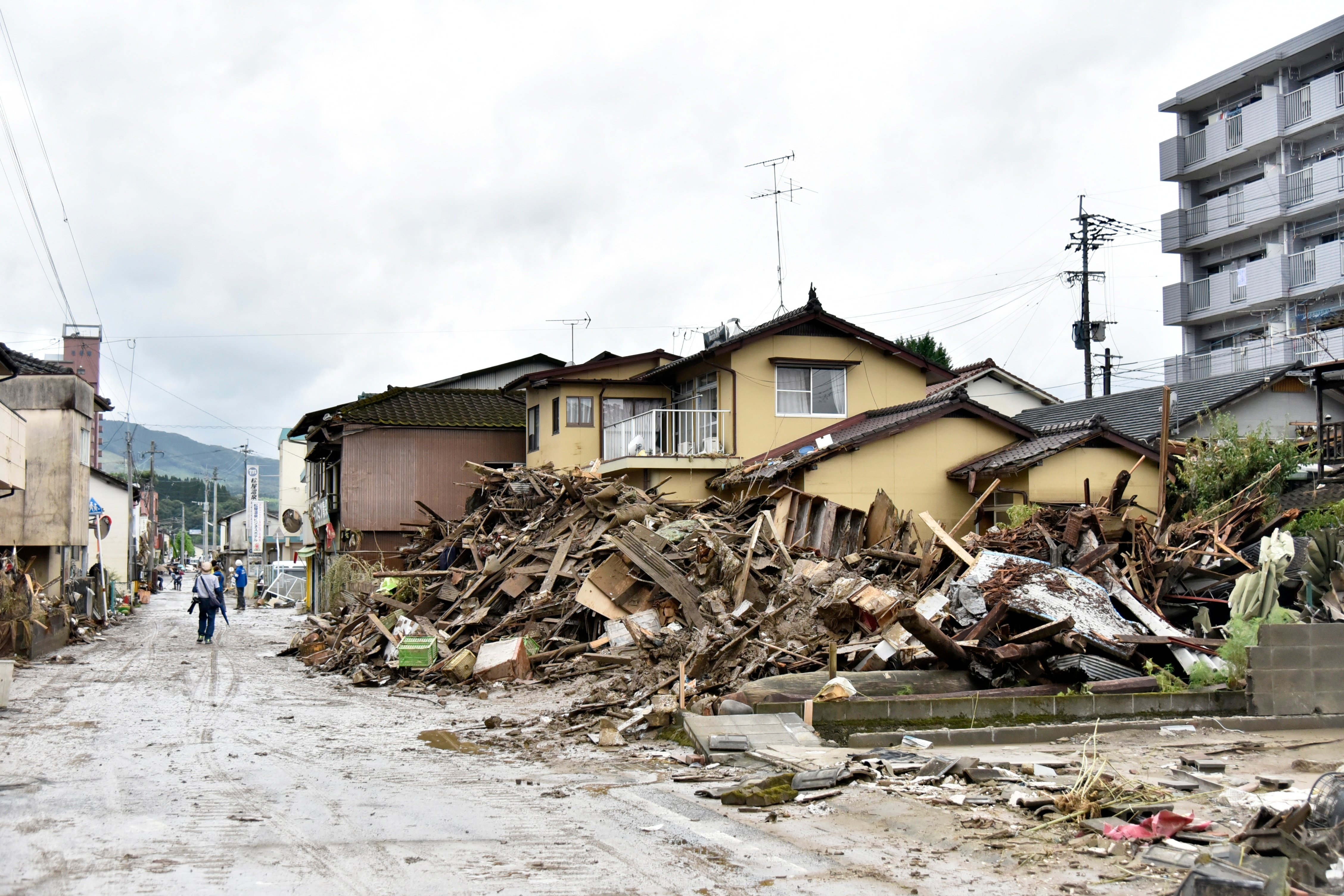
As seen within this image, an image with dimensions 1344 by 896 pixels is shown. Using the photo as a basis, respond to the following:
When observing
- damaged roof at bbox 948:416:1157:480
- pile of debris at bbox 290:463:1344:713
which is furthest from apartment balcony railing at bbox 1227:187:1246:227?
pile of debris at bbox 290:463:1344:713

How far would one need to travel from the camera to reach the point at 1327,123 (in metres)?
36.4

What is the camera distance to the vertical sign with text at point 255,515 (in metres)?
72.9

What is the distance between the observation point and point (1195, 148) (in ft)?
135

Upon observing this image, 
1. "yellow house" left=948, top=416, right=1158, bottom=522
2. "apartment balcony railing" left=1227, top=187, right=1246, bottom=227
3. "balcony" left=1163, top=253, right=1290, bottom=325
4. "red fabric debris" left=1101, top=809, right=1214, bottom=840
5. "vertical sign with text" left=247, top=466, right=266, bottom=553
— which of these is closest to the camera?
"red fabric debris" left=1101, top=809, right=1214, bottom=840

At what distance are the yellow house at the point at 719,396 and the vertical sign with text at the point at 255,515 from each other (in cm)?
4635

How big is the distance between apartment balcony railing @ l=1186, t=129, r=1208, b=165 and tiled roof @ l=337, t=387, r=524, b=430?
27.5 m

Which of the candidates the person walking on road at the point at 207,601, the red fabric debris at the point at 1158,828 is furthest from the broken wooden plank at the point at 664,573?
the person walking on road at the point at 207,601

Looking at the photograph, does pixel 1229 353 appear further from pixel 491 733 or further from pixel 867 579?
pixel 491 733

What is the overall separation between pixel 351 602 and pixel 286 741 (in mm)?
13987

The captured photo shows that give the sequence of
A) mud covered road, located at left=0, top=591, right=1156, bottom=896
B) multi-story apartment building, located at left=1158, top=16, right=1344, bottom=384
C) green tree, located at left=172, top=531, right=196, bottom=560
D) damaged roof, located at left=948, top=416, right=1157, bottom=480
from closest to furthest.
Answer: mud covered road, located at left=0, top=591, right=1156, bottom=896 < damaged roof, located at left=948, top=416, right=1157, bottom=480 < multi-story apartment building, located at left=1158, top=16, right=1344, bottom=384 < green tree, located at left=172, top=531, right=196, bottom=560

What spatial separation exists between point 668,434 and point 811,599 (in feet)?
48.3

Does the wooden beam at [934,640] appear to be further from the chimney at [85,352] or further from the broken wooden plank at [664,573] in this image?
the chimney at [85,352]

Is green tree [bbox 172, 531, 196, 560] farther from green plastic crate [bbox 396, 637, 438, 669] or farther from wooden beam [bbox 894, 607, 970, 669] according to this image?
wooden beam [bbox 894, 607, 970, 669]

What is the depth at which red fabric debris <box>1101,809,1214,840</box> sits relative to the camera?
6.40 meters
